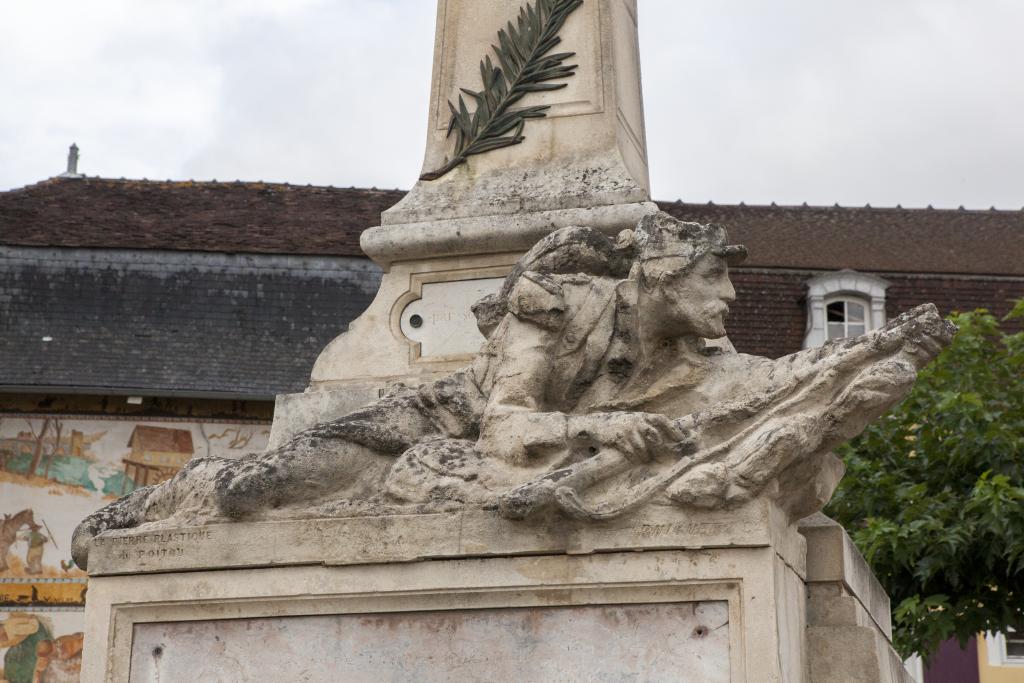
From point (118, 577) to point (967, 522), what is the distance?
29.9ft

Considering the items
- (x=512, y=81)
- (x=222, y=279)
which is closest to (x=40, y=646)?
(x=222, y=279)

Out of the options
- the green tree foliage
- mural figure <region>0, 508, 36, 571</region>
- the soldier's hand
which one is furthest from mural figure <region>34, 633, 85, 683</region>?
the soldier's hand

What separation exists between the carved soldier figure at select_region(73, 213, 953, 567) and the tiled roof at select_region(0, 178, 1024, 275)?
2031cm

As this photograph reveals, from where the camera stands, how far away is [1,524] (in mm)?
24656

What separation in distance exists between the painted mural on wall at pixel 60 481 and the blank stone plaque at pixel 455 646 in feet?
58.9

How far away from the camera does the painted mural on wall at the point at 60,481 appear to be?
24000 mm

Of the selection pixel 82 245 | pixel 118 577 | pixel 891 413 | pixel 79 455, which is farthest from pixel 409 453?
pixel 82 245

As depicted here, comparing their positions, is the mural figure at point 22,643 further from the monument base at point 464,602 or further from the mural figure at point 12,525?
the monument base at point 464,602

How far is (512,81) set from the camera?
26.8 ft

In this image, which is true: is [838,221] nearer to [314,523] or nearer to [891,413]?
[891,413]

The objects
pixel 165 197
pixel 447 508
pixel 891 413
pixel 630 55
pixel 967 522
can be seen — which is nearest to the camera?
pixel 447 508

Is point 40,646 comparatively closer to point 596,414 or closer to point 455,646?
point 455,646

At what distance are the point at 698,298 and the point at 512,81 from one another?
76.7 inches

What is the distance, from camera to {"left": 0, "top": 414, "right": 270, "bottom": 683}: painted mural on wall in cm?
2400
